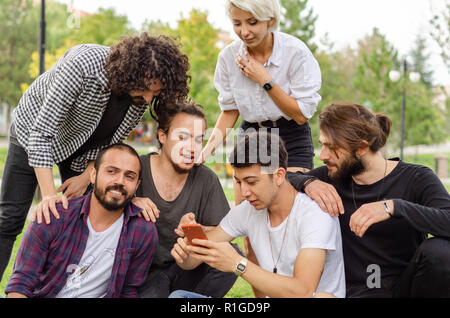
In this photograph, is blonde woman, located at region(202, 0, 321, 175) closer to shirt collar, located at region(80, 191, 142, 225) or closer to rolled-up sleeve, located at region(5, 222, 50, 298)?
shirt collar, located at region(80, 191, 142, 225)

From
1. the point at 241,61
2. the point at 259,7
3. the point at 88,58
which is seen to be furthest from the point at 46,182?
the point at 259,7

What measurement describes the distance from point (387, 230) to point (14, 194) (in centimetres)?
265

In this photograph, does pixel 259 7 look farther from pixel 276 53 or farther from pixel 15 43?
pixel 15 43

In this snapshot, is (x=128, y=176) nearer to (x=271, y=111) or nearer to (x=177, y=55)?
(x=177, y=55)

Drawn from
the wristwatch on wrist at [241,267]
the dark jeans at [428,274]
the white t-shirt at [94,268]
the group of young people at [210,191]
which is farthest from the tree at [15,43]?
the dark jeans at [428,274]

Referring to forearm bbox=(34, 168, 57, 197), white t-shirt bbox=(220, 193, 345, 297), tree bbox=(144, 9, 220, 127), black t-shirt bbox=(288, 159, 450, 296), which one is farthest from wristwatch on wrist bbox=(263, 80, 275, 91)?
tree bbox=(144, 9, 220, 127)

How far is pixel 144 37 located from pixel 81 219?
1286 mm

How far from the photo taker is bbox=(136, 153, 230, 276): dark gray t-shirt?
348cm

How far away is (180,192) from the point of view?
11.7ft

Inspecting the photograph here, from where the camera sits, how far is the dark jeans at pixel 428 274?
2910mm

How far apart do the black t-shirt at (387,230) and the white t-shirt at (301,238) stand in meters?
0.25

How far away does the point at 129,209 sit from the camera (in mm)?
3260

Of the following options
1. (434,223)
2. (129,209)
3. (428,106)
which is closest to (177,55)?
(129,209)
